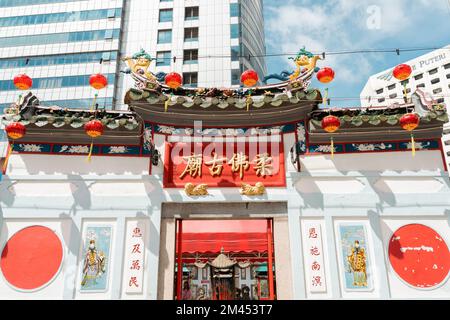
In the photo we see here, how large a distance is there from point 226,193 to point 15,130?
19.4ft

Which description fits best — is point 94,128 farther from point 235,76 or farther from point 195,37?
point 195,37

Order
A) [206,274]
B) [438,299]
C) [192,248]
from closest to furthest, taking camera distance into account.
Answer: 1. [438,299]
2. [192,248]
3. [206,274]

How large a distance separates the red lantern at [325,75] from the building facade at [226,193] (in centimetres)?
52

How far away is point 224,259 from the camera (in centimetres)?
1784

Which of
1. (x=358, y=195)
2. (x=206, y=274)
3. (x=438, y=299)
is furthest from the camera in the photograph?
(x=206, y=274)

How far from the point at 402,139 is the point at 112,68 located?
Result: 101ft

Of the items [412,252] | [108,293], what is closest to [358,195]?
[412,252]

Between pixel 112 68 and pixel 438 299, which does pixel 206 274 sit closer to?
pixel 438 299

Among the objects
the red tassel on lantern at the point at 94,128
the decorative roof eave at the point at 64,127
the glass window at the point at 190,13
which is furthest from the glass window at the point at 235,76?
the red tassel on lantern at the point at 94,128

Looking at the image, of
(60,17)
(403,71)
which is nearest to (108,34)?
(60,17)

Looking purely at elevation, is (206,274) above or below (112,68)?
below

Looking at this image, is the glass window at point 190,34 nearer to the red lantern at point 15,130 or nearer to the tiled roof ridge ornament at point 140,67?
the tiled roof ridge ornament at point 140,67

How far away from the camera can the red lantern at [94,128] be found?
31.3 feet

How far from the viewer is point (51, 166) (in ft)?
33.9
